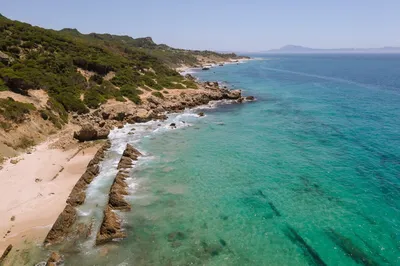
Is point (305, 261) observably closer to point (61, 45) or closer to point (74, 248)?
point (74, 248)

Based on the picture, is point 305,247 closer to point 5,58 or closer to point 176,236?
point 176,236

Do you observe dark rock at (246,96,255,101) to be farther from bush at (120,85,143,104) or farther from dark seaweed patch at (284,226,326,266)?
dark seaweed patch at (284,226,326,266)

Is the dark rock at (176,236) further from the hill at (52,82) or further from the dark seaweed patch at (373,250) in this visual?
the hill at (52,82)

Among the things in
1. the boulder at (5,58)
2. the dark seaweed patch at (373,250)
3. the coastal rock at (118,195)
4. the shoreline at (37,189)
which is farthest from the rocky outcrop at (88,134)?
the dark seaweed patch at (373,250)

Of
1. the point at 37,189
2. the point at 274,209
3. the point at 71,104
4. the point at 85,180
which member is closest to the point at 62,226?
the point at 37,189

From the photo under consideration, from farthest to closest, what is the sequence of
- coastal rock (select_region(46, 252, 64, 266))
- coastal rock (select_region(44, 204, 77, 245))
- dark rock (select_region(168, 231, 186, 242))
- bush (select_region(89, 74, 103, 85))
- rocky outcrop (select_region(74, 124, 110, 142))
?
1. bush (select_region(89, 74, 103, 85))
2. rocky outcrop (select_region(74, 124, 110, 142))
3. dark rock (select_region(168, 231, 186, 242))
4. coastal rock (select_region(44, 204, 77, 245))
5. coastal rock (select_region(46, 252, 64, 266))

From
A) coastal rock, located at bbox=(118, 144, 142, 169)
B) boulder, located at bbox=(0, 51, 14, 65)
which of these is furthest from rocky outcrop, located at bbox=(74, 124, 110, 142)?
boulder, located at bbox=(0, 51, 14, 65)

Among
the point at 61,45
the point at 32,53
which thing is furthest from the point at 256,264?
the point at 61,45
